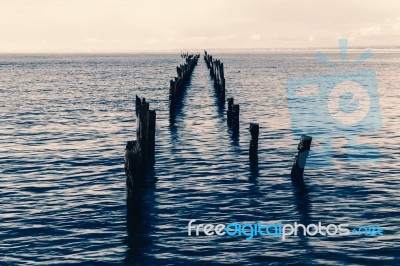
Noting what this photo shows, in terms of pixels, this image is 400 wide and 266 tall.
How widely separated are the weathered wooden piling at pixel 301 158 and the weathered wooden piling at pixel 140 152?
4.67 metres

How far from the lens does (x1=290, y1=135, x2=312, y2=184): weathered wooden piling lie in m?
16.5

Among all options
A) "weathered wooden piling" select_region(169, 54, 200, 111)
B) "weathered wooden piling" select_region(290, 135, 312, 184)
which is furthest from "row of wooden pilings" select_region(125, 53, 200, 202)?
"weathered wooden piling" select_region(169, 54, 200, 111)

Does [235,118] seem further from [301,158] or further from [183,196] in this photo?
[183,196]

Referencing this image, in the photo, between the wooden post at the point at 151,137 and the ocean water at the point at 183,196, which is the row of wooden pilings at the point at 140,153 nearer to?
the wooden post at the point at 151,137

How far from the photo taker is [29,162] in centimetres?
2133

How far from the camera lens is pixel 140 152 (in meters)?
15.5

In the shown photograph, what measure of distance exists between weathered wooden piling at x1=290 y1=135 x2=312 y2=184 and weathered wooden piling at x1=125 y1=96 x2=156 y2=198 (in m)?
4.67

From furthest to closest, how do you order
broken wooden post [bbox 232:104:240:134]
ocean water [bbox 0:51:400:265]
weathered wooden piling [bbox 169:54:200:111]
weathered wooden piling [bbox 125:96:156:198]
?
1. weathered wooden piling [bbox 169:54:200:111]
2. broken wooden post [bbox 232:104:240:134]
3. weathered wooden piling [bbox 125:96:156:198]
4. ocean water [bbox 0:51:400:265]

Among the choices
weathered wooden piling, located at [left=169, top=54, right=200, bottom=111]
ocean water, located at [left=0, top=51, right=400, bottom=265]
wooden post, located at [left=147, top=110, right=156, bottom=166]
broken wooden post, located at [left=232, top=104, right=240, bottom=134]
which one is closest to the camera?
ocean water, located at [left=0, top=51, right=400, bottom=265]

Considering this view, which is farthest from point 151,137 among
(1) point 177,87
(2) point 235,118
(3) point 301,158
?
(1) point 177,87

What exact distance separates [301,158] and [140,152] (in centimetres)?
490

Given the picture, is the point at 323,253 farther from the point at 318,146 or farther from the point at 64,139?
the point at 64,139

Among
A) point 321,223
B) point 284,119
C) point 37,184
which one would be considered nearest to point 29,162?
point 37,184

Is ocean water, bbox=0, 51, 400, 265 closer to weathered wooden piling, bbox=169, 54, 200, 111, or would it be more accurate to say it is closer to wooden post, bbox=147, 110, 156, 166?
wooden post, bbox=147, 110, 156, 166
